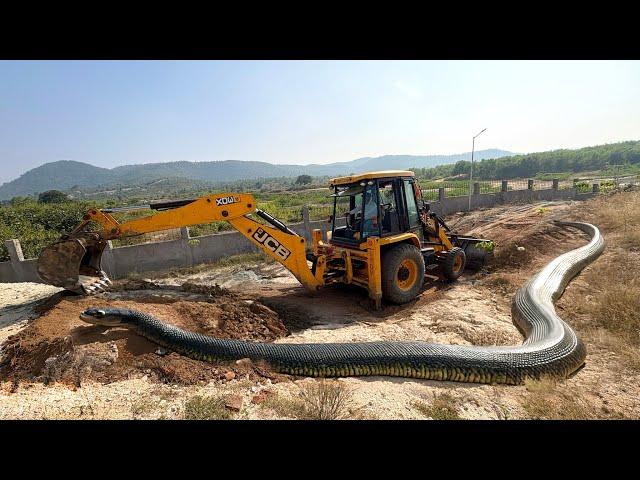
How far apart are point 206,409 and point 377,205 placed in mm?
4481

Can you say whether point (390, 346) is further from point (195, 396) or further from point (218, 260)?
point (218, 260)

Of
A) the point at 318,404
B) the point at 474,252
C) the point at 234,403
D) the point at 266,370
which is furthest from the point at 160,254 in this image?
the point at 474,252

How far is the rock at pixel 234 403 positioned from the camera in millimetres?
3041

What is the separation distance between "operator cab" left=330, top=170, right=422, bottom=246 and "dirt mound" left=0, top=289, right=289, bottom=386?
2348mm

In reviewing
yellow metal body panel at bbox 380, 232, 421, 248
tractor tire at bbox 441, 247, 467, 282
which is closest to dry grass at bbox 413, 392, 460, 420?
yellow metal body panel at bbox 380, 232, 421, 248

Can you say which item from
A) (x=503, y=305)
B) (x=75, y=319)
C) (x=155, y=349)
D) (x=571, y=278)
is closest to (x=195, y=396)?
(x=155, y=349)

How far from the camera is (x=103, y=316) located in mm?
4227

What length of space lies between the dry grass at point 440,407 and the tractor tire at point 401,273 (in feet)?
9.63

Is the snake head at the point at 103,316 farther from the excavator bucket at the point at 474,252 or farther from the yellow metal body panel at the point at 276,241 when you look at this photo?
the excavator bucket at the point at 474,252

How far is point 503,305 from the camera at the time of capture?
6.35 metres

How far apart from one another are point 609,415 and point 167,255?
1043 cm

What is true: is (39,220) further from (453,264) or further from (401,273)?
(453,264)

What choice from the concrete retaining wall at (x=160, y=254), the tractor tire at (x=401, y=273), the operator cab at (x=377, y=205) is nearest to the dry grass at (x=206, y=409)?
the tractor tire at (x=401, y=273)

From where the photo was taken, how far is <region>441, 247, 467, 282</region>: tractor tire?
25.0ft
